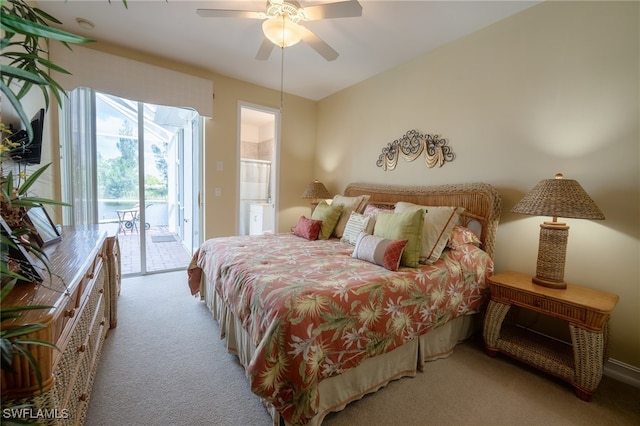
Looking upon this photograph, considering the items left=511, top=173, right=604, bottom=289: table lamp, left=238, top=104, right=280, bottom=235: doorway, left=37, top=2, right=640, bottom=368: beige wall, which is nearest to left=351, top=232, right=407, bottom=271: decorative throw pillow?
left=511, top=173, right=604, bottom=289: table lamp

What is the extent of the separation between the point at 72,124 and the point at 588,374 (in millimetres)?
4962

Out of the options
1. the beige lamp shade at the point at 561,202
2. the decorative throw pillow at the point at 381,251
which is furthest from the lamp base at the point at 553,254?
the decorative throw pillow at the point at 381,251

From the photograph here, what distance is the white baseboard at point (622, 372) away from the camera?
1.81 meters

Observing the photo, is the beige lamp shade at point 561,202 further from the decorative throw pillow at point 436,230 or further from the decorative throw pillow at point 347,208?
the decorative throw pillow at point 347,208

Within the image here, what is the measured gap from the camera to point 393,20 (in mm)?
2443

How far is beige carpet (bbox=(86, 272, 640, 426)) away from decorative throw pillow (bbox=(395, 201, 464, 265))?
792mm

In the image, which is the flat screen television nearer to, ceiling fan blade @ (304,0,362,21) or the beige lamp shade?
ceiling fan blade @ (304,0,362,21)

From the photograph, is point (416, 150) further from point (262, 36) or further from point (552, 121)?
point (262, 36)

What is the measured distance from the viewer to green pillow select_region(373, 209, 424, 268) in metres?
2.05

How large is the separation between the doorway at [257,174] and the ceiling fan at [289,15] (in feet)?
7.21

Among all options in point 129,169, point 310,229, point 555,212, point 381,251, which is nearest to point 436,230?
point 381,251

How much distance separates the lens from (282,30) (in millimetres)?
2115

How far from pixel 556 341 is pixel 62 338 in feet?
9.87

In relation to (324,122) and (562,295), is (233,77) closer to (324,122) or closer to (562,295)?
(324,122)
